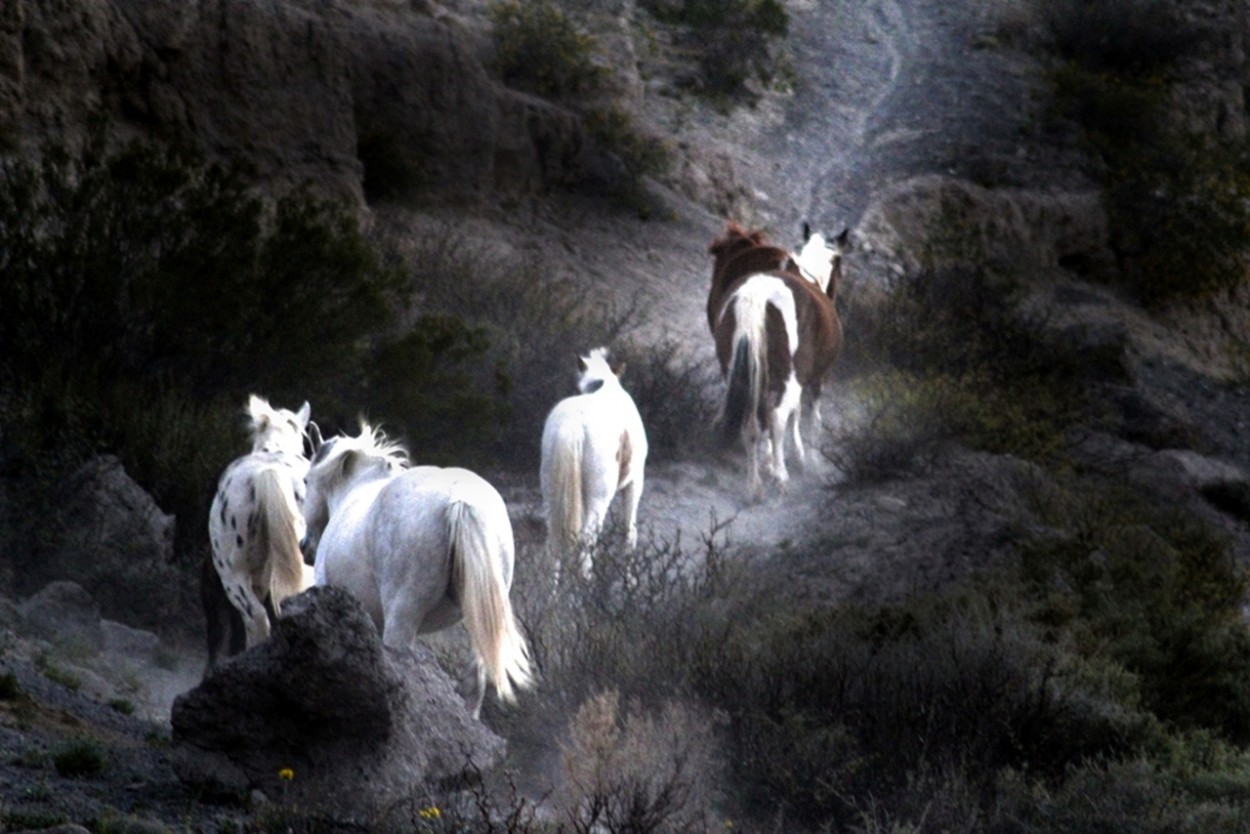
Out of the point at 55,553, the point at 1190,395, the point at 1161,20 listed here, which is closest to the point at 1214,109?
the point at 1161,20

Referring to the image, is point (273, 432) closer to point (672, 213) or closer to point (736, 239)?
point (736, 239)

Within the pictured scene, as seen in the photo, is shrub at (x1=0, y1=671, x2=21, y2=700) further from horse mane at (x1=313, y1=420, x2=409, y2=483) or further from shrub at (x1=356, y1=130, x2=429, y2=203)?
shrub at (x1=356, y1=130, x2=429, y2=203)

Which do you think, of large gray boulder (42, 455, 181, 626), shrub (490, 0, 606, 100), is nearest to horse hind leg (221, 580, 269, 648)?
large gray boulder (42, 455, 181, 626)

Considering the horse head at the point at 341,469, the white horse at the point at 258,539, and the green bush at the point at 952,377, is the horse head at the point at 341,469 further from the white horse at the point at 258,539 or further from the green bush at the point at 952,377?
the green bush at the point at 952,377

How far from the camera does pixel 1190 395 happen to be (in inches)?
906

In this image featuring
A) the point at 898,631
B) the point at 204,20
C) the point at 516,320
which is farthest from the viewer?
the point at 204,20

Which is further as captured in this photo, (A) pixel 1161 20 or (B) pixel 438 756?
(A) pixel 1161 20

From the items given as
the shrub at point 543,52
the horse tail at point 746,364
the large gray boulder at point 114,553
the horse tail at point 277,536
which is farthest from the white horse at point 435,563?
the shrub at point 543,52

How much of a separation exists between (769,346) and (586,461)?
11.6ft

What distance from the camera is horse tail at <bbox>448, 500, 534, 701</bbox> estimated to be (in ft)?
22.5

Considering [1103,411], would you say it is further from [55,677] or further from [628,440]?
[55,677]

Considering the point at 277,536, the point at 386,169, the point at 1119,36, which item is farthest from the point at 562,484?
the point at 1119,36

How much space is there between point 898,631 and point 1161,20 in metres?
25.9

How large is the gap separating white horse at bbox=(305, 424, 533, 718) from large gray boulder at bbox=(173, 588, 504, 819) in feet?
2.43
